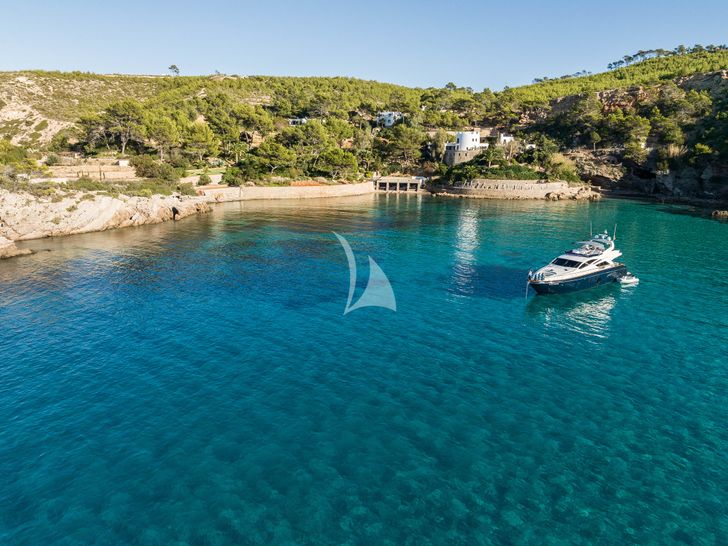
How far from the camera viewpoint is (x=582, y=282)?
130ft

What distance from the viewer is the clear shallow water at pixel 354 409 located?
15.6 metres

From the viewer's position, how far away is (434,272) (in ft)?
152

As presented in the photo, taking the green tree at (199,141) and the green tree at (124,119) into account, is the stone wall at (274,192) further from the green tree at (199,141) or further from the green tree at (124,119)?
the green tree at (124,119)

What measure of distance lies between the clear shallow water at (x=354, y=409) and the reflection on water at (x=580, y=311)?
229 millimetres

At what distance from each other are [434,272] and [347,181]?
3203 inches

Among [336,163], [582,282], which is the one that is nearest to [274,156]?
[336,163]

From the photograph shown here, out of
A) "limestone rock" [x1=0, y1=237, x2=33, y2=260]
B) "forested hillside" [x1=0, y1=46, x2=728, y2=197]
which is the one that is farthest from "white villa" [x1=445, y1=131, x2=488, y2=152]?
"limestone rock" [x1=0, y1=237, x2=33, y2=260]

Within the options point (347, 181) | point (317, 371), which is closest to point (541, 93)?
point (347, 181)

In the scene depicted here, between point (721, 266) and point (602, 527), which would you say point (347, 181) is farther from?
point (602, 527)

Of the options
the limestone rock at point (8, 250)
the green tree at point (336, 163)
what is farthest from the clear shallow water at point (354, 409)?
the green tree at point (336, 163)

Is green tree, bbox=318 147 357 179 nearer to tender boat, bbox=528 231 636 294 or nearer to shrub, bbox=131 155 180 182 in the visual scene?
shrub, bbox=131 155 180 182

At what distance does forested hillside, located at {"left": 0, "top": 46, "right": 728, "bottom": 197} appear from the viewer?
106 m

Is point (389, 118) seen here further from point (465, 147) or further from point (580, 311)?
point (580, 311)

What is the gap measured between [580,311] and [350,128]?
124066mm
